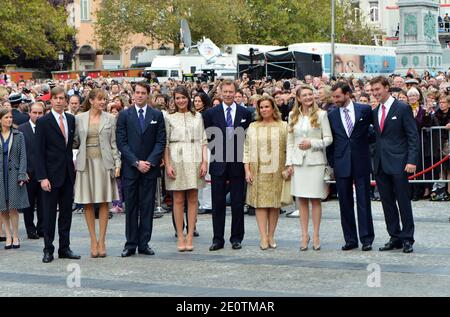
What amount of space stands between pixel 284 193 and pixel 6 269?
3.43 metres

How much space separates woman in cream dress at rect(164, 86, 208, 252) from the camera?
13312 millimetres

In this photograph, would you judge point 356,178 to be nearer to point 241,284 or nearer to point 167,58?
point 241,284

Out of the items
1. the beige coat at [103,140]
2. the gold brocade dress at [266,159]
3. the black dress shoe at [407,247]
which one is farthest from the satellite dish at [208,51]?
the black dress shoe at [407,247]

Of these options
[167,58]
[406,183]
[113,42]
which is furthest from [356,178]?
[113,42]

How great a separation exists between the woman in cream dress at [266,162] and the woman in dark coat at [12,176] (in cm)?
324

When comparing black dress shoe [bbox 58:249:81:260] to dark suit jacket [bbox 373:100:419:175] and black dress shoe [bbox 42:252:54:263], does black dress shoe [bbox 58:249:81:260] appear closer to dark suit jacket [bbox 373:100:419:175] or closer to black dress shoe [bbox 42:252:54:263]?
black dress shoe [bbox 42:252:54:263]

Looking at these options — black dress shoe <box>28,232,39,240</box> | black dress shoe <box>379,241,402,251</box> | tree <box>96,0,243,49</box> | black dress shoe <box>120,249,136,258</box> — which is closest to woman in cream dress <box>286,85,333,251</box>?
black dress shoe <box>379,241,402,251</box>

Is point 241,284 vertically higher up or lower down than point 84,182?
lower down

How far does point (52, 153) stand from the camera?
12883mm

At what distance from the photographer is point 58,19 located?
60.3m

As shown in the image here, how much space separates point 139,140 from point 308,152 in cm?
202

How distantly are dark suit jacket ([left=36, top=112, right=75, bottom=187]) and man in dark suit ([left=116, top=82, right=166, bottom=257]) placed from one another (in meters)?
0.67

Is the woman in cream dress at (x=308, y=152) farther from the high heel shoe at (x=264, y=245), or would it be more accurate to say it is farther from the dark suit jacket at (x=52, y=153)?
the dark suit jacket at (x=52, y=153)

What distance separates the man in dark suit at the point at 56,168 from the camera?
12.8 metres
